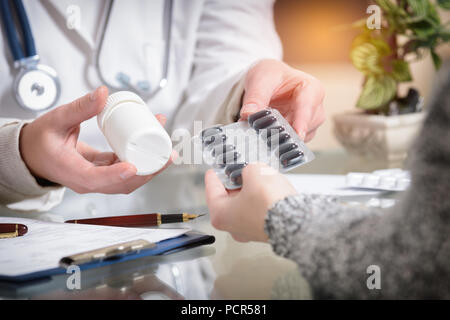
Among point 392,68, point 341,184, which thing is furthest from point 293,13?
point 341,184

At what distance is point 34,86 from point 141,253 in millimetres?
347

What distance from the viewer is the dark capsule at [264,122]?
0.44 meters

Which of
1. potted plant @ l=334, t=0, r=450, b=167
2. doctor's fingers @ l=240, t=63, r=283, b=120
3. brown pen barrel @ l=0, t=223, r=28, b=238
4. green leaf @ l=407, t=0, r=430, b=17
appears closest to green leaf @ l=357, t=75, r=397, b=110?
potted plant @ l=334, t=0, r=450, b=167

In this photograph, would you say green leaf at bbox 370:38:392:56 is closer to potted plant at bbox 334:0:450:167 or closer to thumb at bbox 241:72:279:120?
potted plant at bbox 334:0:450:167

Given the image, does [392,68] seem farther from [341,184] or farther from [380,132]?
[341,184]

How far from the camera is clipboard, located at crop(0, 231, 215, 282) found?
30 cm

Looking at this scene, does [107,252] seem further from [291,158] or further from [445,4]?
[445,4]

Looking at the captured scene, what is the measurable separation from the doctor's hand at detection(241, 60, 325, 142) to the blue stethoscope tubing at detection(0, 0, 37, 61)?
0.28 m

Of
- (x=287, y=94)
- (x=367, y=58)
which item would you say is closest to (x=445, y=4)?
(x=367, y=58)

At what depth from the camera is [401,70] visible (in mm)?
806
